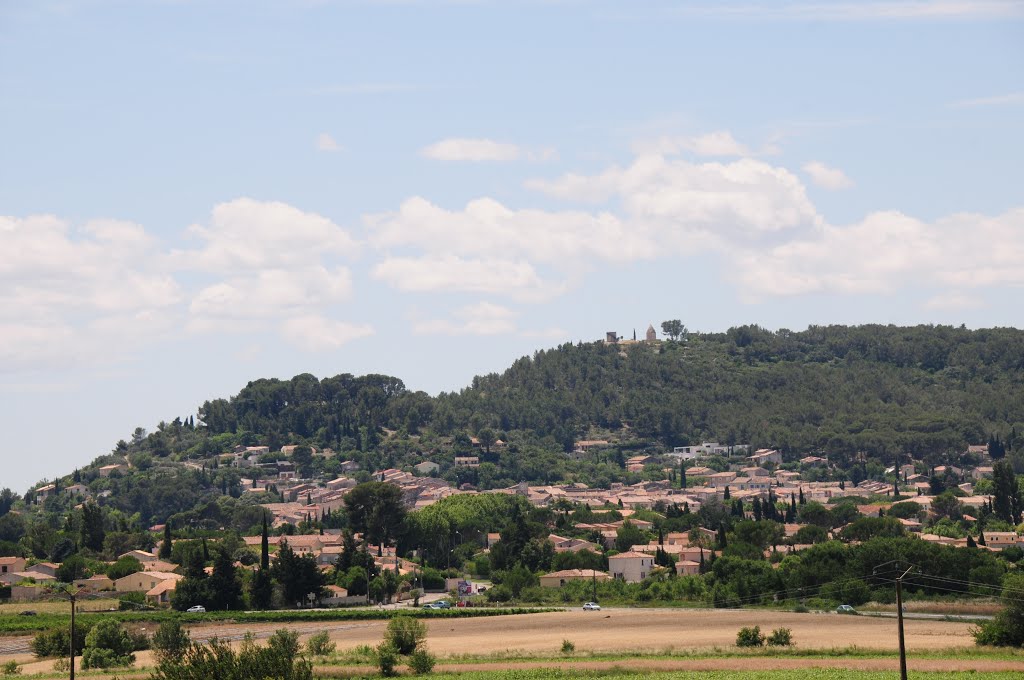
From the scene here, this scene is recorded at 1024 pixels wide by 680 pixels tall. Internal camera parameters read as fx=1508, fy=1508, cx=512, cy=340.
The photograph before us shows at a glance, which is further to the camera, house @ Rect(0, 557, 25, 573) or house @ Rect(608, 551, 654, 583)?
house @ Rect(0, 557, 25, 573)

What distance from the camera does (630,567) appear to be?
115750 millimetres

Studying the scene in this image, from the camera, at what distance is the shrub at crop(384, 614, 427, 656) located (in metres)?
64.8

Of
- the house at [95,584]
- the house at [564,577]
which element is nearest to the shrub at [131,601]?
the house at [95,584]

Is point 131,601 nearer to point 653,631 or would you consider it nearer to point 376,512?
point 376,512

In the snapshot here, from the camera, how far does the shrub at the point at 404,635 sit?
64812 mm

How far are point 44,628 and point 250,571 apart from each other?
2572 cm

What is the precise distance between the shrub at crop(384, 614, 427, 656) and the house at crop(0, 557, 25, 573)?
60.9 m

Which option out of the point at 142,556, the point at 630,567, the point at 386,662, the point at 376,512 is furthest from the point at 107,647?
the point at 376,512

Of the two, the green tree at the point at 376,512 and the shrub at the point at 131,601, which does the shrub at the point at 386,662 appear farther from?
the green tree at the point at 376,512

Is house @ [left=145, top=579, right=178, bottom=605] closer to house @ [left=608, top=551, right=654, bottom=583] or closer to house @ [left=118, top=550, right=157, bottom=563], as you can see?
house @ [left=118, top=550, right=157, bottom=563]

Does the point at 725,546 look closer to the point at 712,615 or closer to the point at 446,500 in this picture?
the point at 712,615

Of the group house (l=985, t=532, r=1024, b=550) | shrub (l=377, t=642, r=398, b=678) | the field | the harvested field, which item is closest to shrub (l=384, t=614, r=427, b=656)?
the field

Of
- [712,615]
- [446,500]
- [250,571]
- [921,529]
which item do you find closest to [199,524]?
[446,500]

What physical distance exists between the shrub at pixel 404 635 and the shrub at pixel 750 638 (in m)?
14.1
